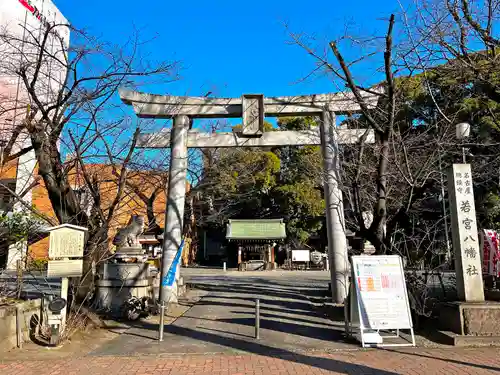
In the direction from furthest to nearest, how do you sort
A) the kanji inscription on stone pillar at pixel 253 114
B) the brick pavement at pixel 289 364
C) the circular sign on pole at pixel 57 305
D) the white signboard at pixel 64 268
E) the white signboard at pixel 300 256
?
the white signboard at pixel 300 256 < the kanji inscription on stone pillar at pixel 253 114 < the white signboard at pixel 64 268 < the circular sign on pole at pixel 57 305 < the brick pavement at pixel 289 364

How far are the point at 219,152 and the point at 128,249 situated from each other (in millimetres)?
10512

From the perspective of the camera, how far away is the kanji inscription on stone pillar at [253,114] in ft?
41.7

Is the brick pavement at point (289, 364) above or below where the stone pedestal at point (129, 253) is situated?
below

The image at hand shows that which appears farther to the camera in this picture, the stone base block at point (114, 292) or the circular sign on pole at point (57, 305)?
the stone base block at point (114, 292)

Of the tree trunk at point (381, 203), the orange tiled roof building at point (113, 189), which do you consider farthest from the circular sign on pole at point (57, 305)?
the tree trunk at point (381, 203)

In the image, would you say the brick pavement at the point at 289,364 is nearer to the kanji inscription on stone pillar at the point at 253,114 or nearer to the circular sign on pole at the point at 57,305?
the circular sign on pole at the point at 57,305

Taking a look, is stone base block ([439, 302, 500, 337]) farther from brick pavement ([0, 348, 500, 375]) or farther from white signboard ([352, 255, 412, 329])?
white signboard ([352, 255, 412, 329])

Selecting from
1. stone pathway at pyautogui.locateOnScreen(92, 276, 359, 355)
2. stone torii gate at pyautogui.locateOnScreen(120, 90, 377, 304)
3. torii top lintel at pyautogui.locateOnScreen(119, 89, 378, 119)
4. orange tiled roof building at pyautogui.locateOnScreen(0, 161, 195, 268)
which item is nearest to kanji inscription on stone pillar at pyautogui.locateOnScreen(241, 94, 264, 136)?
stone torii gate at pyautogui.locateOnScreen(120, 90, 377, 304)

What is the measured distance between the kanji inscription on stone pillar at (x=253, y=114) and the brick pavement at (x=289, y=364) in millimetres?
7551

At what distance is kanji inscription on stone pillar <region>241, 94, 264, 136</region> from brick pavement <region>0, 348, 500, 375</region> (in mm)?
7551

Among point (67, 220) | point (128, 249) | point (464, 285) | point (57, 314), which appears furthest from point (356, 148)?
point (57, 314)

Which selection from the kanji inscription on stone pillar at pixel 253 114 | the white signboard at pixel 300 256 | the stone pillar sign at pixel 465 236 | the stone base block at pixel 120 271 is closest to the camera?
the stone pillar sign at pixel 465 236

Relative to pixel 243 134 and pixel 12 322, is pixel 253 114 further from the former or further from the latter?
pixel 12 322

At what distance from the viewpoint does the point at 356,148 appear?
43.6 feet
